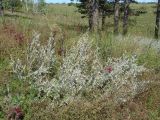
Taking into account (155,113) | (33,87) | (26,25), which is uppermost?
(26,25)

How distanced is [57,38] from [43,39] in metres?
0.38

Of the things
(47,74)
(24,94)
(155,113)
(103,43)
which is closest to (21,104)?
(24,94)

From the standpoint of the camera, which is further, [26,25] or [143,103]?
[26,25]

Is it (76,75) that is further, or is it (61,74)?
(61,74)

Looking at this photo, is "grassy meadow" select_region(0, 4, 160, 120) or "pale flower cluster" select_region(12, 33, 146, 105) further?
"pale flower cluster" select_region(12, 33, 146, 105)

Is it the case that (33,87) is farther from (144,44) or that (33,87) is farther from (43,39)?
(144,44)

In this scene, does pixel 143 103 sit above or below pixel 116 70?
below

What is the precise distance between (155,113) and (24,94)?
8.21 feet

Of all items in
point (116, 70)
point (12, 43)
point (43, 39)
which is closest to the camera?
point (116, 70)

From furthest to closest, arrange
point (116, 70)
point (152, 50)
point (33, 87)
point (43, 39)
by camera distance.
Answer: point (152, 50) → point (43, 39) → point (116, 70) → point (33, 87)

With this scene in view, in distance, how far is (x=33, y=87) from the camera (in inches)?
310

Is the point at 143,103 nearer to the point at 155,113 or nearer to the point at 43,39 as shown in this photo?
the point at 155,113

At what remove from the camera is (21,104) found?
7273mm

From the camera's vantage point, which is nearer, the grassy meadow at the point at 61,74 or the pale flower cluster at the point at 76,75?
the grassy meadow at the point at 61,74
